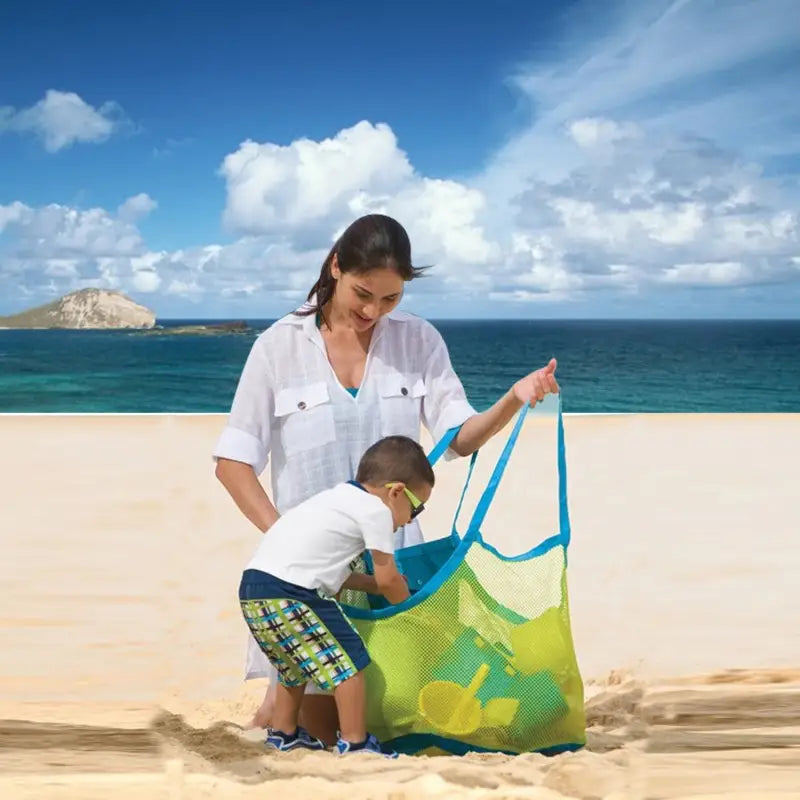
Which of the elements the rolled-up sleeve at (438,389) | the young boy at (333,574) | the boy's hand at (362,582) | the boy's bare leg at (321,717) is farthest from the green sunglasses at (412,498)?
the boy's bare leg at (321,717)

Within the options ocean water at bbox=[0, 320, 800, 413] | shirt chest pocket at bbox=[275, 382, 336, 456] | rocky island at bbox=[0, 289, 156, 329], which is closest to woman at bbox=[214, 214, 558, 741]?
shirt chest pocket at bbox=[275, 382, 336, 456]

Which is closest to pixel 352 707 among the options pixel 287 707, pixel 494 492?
pixel 287 707

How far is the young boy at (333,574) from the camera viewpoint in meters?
2.93

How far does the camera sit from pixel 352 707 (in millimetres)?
2982

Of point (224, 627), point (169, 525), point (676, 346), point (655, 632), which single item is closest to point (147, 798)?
point (224, 627)

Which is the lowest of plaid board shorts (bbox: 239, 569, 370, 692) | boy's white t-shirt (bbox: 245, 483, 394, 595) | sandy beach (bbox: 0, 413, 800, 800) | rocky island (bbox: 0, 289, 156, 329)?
sandy beach (bbox: 0, 413, 800, 800)

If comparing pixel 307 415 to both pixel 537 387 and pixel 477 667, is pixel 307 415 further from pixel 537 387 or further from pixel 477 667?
pixel 477 667

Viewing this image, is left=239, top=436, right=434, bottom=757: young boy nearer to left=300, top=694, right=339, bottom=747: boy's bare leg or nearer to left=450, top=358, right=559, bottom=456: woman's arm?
left=300, top=694, right=339, bottom=747: boy's bare leg

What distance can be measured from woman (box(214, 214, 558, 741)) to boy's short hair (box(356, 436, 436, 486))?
359 mm

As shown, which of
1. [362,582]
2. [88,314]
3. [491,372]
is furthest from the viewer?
[88,314]

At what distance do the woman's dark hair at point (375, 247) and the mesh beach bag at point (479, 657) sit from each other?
64cm

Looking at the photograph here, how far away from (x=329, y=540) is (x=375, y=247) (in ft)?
2.79

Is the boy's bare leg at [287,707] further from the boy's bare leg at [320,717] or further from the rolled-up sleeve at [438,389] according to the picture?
the rolled-up sleeve at [438,389]

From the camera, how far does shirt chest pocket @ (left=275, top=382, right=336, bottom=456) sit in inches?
134
